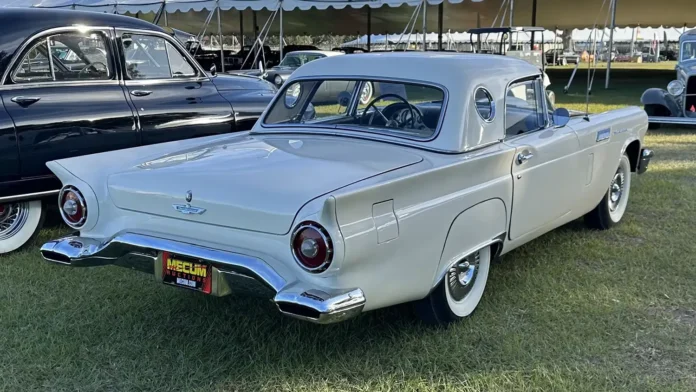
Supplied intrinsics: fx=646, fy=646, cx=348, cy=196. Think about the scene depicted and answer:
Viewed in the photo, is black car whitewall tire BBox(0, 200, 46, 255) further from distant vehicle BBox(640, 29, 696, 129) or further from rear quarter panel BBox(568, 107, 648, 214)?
distant vehicle BBox(640, 29, 696, 129)

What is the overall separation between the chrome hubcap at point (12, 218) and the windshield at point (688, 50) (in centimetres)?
1155

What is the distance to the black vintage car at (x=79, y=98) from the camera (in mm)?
4543

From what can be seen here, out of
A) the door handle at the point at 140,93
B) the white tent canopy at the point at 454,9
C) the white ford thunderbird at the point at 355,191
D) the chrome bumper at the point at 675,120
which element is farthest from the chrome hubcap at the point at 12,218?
the white tent canopy at the point at 454,9

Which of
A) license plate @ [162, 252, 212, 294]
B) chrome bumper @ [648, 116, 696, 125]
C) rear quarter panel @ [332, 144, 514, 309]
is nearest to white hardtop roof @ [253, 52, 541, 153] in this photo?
rear quarter panel @ [332, 144, 514, 309]

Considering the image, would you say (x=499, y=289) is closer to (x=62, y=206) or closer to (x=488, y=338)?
(x=488, y=338)

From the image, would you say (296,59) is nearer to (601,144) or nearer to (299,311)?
(601,144)

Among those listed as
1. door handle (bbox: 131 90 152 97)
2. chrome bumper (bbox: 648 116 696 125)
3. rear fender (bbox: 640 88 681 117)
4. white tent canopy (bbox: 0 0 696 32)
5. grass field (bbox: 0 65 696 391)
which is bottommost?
grass field (bbox: 0 65 696 391)

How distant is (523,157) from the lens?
12.2 ft

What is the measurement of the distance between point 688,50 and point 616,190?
8.17 meters

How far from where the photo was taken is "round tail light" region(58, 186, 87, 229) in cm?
338

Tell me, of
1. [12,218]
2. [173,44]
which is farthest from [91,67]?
[12,218]

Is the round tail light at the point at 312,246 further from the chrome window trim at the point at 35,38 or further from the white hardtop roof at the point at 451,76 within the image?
the chrome window trim at the point at 35,38

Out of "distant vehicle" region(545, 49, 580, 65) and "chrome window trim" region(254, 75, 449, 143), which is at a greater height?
"chrome window trim" region(254, 75, 449, 143)

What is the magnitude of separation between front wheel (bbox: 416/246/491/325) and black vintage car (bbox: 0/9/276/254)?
9.66 ft
